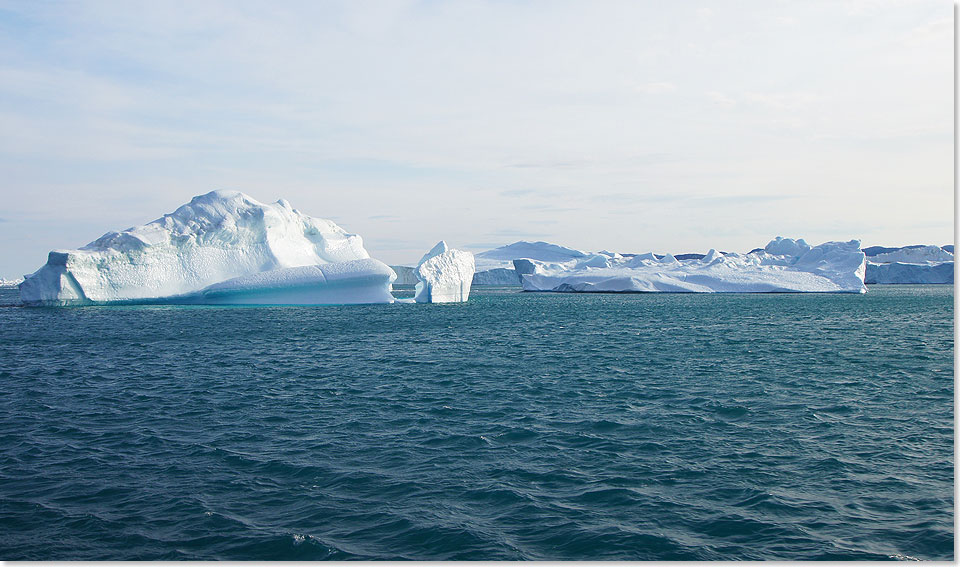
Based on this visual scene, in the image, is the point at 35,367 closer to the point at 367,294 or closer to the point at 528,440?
the point at 528,440

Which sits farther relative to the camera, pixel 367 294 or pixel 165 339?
pixel 367 294

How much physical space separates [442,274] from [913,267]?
58.1 m

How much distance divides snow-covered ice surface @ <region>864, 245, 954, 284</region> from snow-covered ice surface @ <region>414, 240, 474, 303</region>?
175 ft

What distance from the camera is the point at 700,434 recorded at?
8031 millimetres

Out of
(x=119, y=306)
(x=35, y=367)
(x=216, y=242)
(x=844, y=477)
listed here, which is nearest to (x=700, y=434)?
(x=844, y=477)

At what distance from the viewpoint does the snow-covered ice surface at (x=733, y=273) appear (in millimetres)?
51062

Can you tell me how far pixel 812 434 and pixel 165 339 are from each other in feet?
53.2

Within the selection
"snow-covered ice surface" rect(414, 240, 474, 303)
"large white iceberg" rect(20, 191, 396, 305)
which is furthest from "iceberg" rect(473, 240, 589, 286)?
"large white iceberg" rect(20, 191, 396, 305)

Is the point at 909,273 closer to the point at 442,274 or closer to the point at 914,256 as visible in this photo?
the point at 914,256

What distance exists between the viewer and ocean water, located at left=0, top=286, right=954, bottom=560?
5070mm

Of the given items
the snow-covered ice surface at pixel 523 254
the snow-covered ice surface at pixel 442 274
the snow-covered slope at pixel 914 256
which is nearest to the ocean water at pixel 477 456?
the snow-covered ice surface at pixel 442 274

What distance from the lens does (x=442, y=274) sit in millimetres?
35781

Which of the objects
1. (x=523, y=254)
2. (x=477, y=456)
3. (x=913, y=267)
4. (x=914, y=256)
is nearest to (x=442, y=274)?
(x=477, y=456)

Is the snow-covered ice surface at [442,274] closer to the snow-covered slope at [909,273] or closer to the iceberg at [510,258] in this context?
the iceberg at [510,258]
